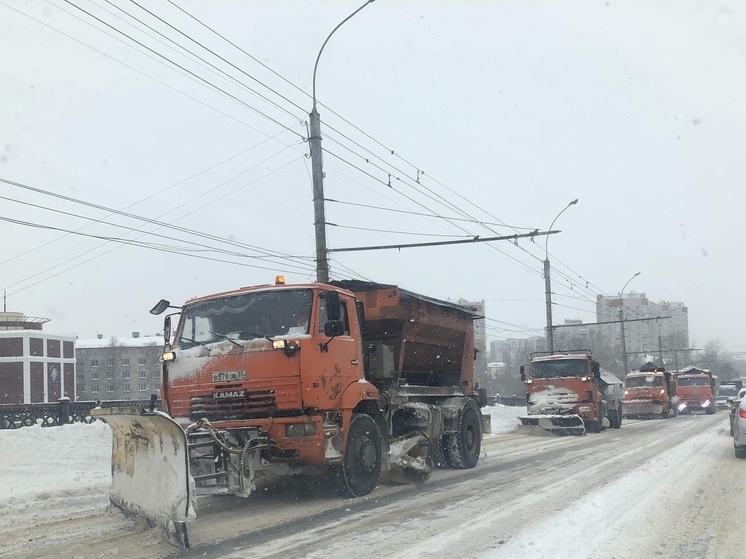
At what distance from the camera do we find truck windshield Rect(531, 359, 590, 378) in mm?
23375

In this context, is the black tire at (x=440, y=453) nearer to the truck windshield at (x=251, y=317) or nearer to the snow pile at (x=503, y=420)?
the truck windshield at (x=251, y=317)

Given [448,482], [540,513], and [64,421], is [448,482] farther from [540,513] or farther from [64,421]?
[64,421]

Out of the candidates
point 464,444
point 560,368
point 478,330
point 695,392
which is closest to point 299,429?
point 464,444

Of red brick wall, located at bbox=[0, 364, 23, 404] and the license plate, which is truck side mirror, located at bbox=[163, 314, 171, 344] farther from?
red brick wall, located at bbox=[0, 364, 23, 404]

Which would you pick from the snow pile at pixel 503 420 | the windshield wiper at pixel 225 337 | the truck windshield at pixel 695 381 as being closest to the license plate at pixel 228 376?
the windshield wiper at pixel 225 337

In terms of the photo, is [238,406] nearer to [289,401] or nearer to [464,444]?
[289,401]

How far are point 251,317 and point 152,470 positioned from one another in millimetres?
2383

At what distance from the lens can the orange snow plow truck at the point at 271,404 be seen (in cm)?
765

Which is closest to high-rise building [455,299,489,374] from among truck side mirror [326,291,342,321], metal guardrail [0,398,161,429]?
truck side mirror [326,291,342,321]

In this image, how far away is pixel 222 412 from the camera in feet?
29.0

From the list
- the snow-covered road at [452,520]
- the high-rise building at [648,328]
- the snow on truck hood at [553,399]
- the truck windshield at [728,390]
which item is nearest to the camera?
the snow-covered road at [452,520]

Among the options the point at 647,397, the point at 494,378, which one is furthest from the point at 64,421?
the point at 494,378

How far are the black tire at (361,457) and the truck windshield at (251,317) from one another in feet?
5.01

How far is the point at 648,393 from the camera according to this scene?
3500 cm
